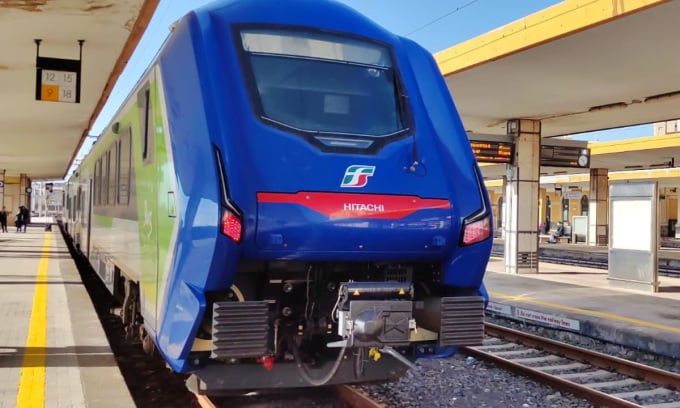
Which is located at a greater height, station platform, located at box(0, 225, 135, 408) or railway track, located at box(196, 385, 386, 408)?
station platform, located at box(0, 225, 135, 408)

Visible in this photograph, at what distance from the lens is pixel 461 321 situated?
14.1 ft

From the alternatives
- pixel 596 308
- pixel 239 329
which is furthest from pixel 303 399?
pixel 596 308

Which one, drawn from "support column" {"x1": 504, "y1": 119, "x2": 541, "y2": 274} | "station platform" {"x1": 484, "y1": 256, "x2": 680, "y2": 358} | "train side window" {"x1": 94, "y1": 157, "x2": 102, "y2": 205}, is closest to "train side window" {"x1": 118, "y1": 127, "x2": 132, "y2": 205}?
"train side window" {"x1": 94, "y1": 157, "x2": 102, "y2": 205}

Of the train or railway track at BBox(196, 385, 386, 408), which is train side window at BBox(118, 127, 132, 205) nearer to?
the train

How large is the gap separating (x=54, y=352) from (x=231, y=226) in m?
3.64

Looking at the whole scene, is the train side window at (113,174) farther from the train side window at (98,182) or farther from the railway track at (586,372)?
the railway track at (586,372)

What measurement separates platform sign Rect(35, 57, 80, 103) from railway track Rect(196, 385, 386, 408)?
6511 millimetres

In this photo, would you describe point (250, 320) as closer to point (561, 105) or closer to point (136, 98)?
point (136, 98)

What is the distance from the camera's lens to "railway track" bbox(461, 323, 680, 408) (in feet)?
21.2

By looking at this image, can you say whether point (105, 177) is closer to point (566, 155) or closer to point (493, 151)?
point (493, 151)

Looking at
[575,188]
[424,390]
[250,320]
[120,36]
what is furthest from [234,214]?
[575,188]

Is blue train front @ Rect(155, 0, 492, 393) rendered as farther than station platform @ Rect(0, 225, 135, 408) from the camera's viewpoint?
No

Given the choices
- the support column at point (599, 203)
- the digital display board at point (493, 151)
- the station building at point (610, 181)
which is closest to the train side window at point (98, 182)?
the digital display board at point (493, 151)

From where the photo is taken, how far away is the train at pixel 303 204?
3.81 metres
